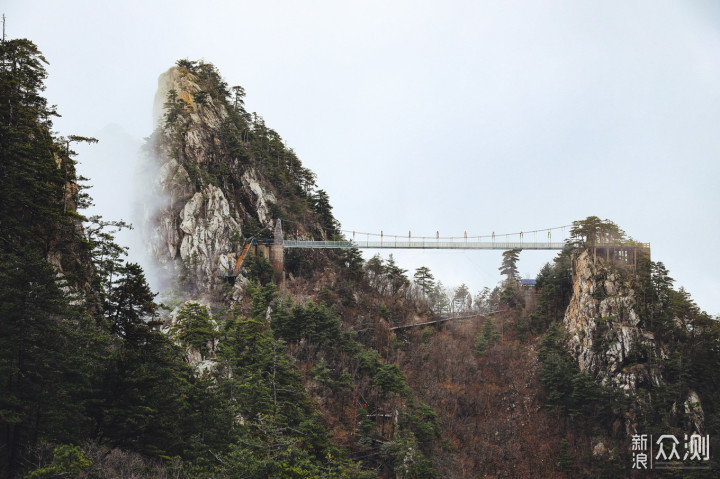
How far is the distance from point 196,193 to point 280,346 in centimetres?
2826

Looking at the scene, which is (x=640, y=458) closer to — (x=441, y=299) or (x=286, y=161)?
(x=441, y=299)

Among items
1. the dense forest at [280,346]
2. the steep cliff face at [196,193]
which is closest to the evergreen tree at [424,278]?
the dense forest at [280,346]

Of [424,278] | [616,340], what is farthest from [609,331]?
[424,278]

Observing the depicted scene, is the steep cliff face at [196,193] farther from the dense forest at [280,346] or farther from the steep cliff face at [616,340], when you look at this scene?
the steep cliff face at [616,340]

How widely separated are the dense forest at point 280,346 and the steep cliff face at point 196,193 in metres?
0.24

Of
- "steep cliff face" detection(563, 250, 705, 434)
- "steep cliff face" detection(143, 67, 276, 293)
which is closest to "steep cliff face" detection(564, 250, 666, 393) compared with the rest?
"steep cliff face" detection(563, 250, 705, 434)

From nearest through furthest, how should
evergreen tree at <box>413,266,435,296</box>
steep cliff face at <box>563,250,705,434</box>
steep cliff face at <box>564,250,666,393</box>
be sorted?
steep cliff face at <box>563,250,705,434</box>
steep cliff face at <box>564,250,666,393</box>
evergreen tree at <box>413,266,435,296</box>

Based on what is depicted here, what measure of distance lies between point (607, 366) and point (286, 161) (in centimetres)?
4463

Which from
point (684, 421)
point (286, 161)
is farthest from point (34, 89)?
point (684, 421)

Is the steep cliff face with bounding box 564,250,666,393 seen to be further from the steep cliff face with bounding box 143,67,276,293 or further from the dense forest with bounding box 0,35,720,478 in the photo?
the steep cliff face with bounding box 143,67,276,293

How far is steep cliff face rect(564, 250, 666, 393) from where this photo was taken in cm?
4709

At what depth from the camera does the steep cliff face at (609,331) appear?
155 ft

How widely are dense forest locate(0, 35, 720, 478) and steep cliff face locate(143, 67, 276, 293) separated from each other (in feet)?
0.79

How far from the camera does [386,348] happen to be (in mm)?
49625
